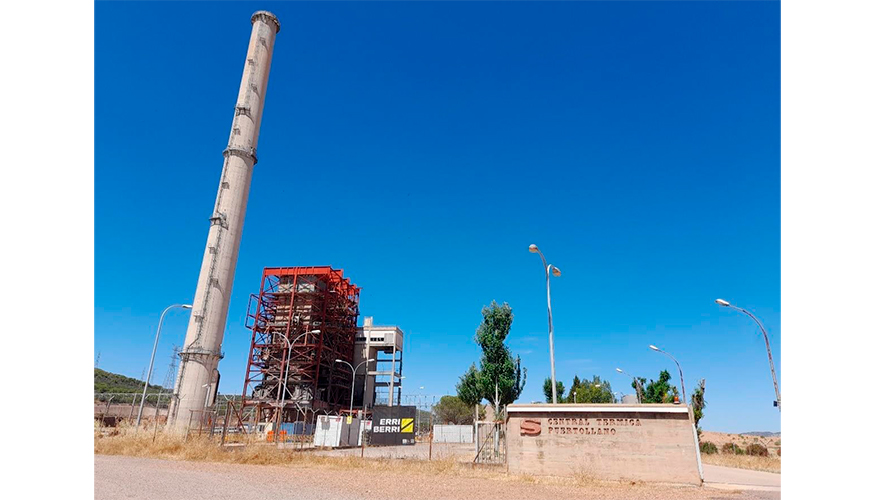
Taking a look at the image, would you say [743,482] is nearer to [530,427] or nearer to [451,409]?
[530,427]

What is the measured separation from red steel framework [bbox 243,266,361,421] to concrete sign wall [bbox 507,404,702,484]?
5240 cm

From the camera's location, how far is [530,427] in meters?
16.7

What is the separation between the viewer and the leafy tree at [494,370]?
43.3 metres

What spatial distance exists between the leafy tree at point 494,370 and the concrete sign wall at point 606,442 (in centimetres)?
2685

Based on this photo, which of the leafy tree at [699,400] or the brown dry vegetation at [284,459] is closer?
the brown dry vegetation at [284,459]

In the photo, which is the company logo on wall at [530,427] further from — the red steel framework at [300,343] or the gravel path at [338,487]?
the red steel framework at [300,343]

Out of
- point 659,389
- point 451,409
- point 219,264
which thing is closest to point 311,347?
point 219,264

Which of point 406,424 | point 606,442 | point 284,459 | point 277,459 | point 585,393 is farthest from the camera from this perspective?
point 585,393

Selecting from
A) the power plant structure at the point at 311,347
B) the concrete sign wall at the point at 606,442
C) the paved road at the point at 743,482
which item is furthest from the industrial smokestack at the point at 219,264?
the paved road at the point at 743,482

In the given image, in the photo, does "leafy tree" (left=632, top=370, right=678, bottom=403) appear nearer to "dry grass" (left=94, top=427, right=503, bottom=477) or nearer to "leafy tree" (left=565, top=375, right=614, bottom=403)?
"leafy tree" (left=565, top=375, right=614, bottom=403)

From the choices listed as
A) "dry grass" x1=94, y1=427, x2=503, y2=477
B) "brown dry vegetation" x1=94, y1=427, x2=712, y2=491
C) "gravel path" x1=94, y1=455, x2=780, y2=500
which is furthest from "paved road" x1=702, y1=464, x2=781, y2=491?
"dry grass" x1=94, y1=427, x2=503, y2=477

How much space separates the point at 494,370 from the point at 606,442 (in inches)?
1109
